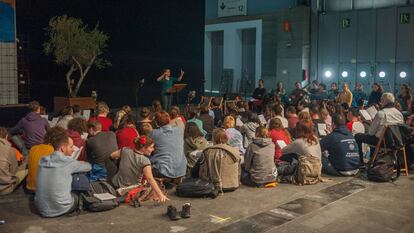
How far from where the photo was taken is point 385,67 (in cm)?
1591

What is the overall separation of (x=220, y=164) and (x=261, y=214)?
89 centimetres

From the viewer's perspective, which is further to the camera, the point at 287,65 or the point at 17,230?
the point at 287,65

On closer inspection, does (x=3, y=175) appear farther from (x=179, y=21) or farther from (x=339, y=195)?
(x=179, y=21)

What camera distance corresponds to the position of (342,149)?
6.45m

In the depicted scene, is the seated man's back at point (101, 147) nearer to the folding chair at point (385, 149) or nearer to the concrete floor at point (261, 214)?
the concrete floor at point (261, 214)

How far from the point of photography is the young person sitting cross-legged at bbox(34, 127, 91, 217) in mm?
4465

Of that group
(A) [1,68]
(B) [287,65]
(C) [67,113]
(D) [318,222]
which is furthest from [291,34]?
(D) [318,222]

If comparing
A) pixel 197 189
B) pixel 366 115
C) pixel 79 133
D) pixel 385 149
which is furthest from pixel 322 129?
pixel 79 133

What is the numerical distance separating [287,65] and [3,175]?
1398 cm

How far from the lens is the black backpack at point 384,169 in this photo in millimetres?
6312

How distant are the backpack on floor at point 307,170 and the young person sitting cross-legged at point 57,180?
113 inches

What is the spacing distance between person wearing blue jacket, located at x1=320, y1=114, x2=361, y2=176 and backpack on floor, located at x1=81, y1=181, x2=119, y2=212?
3.20 m

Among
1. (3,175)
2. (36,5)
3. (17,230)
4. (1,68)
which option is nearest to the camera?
(17,230)

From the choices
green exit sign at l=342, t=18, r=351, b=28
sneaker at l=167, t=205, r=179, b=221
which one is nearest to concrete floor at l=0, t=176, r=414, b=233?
sneaker at l=167, t=205, r=179, b=221
